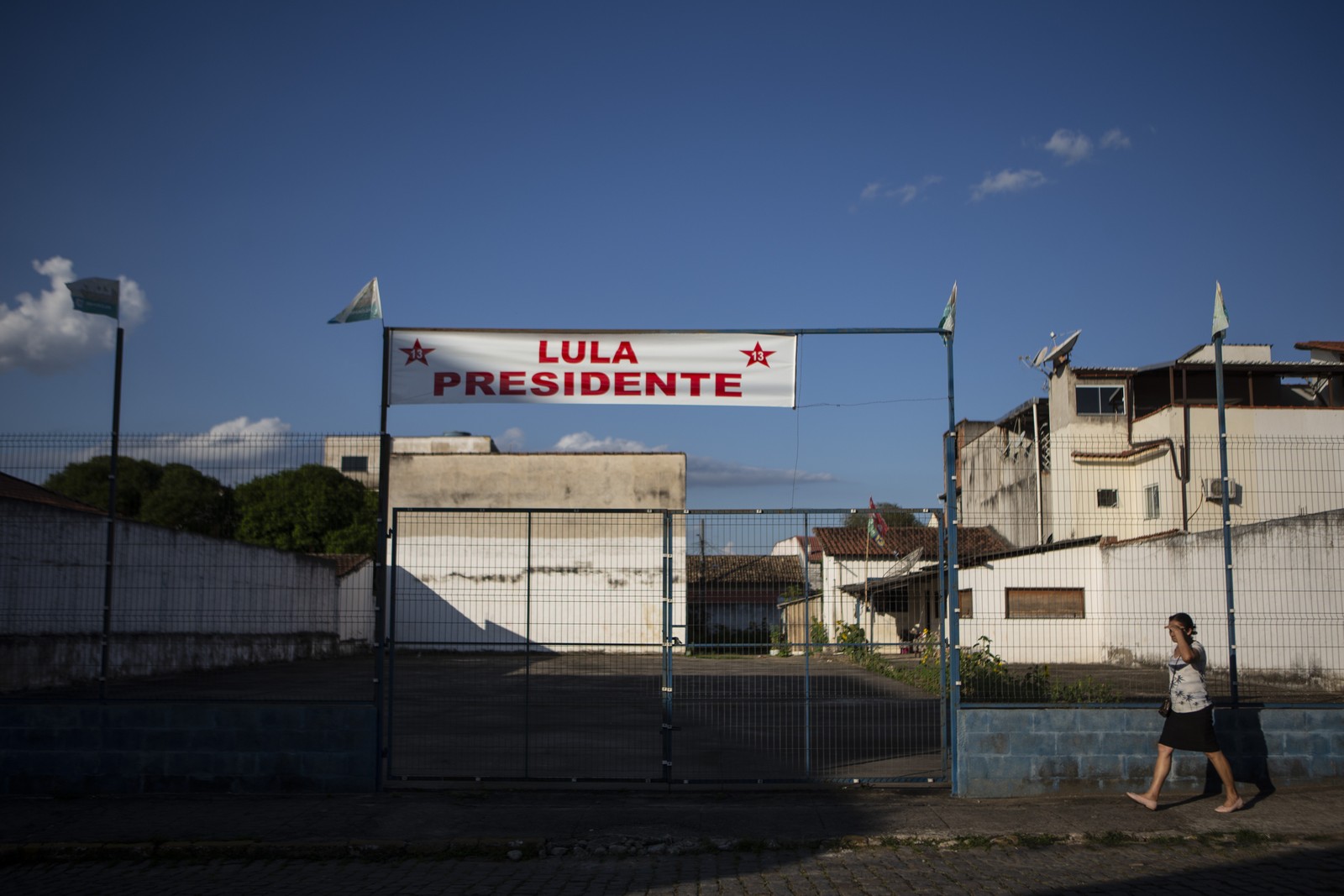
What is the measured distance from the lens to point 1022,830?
8188mm

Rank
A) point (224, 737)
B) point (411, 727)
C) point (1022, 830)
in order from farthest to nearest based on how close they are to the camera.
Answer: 1. point (411, 727)
2. point (224, 737)
3. point (1022, 830)

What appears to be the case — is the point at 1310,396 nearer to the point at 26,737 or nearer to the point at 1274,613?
Answer: the point at 1274,613

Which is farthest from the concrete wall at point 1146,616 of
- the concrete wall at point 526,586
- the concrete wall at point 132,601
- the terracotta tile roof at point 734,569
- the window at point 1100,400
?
the window at point 1100,400

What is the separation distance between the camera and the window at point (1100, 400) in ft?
122

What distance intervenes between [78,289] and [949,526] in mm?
8302

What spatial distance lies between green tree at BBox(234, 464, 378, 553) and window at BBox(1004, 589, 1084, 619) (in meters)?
36.7

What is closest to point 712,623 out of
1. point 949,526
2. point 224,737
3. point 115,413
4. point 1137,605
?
point 949,526

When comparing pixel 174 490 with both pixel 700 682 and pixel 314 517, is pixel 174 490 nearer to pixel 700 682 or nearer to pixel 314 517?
pixel 700 682

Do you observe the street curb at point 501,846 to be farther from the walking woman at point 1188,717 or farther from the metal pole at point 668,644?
the metal pole at point 668,644

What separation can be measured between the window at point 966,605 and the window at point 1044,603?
0.51 m

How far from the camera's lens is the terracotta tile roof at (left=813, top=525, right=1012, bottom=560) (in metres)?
10.5

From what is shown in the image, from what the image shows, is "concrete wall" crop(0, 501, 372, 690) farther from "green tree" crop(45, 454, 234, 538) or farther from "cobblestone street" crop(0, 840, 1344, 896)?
"cobblestone street" crop(0, 840, 1344, 896)

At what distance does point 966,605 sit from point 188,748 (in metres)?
7.69

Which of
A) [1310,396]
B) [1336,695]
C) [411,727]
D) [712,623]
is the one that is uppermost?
[1310,396]
